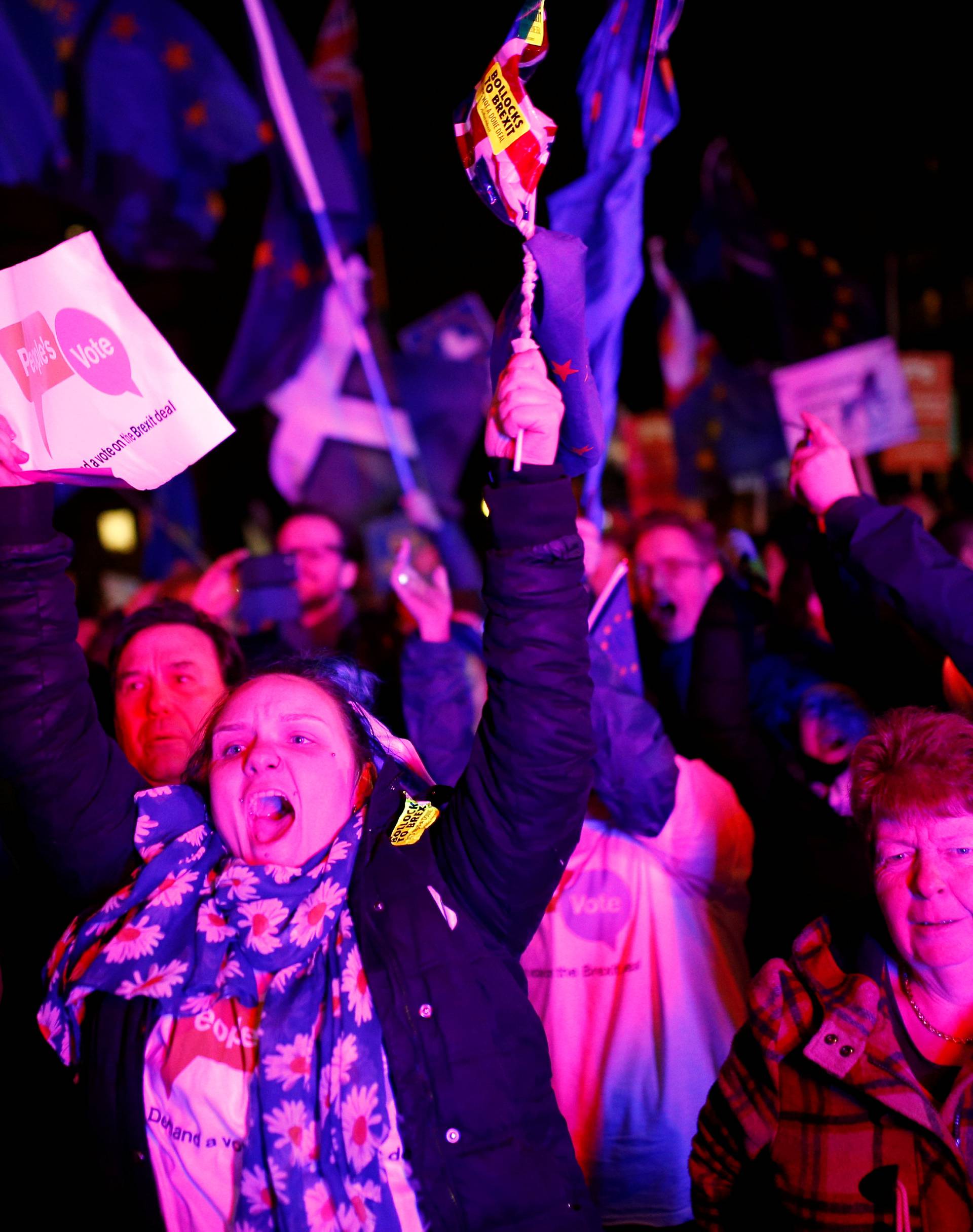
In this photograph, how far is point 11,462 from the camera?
1715mm

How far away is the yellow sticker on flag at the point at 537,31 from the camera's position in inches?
66.6

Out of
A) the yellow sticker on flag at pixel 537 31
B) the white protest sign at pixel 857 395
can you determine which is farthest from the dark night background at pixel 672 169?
the yellow sticker on flag at pixel 537 31

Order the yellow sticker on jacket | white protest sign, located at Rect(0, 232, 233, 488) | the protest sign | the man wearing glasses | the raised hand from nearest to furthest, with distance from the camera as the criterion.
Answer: the yellow sticker on jacket → white protest sign, located at Rect(0, 232, 233, 488) → the raised hand → the man wearing glasses → the protest sign

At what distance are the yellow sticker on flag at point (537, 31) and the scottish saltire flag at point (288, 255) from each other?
159 inches

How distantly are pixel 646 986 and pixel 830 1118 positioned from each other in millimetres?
856

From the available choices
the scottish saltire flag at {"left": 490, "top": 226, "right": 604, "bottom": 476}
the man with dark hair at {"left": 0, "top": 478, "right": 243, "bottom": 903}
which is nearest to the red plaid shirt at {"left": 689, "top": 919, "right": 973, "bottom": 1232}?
the scottish saltire flag at {"left": 490, "top": 226, "right": 604, "bottom": 476}

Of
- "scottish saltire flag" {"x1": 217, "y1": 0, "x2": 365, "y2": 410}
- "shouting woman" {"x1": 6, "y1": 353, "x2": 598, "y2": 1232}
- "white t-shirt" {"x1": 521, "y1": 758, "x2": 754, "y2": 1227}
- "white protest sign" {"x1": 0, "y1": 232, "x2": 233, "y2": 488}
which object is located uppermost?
"scottish saltire flag" {"x1": 217, "y1": 0, "x2": 365, "y2": 410}

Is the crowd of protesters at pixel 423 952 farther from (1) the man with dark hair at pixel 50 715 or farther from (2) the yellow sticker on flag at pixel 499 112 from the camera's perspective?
(2) the yellow sticker on flag at pixel 499 112

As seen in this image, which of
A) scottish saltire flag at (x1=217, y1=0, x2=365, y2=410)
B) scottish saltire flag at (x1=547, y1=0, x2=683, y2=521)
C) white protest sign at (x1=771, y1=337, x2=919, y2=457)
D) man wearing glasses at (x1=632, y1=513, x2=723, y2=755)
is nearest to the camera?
scottish saltire flag at (x1=547, y1=0, x2=683, y2=521)

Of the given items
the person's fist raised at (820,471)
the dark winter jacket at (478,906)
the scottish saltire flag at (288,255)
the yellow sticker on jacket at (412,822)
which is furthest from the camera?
the scottish saltire flag at (288,255)

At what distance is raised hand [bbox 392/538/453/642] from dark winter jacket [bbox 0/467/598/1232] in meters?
1.22

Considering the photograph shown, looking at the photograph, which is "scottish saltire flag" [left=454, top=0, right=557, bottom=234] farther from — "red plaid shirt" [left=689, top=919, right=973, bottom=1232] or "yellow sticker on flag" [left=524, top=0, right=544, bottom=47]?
"red plaid shirt" [left=689, top=919, right=973, bottom=1232]

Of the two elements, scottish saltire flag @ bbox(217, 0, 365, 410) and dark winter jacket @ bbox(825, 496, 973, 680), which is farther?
scottish saltire flag @ bbox(217, 0, 365, 410)

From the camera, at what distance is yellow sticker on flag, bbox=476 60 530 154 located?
5.45 ft
